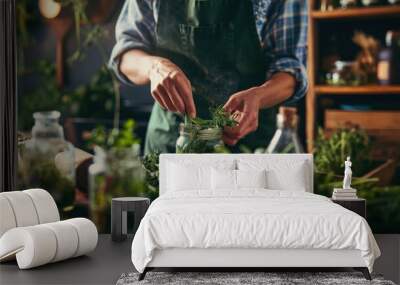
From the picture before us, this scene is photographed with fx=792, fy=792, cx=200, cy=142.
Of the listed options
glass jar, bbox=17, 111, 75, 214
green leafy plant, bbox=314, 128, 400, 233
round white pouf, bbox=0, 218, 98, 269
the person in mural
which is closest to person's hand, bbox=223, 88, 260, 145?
the person in mural

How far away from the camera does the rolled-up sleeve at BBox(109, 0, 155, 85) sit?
8.07 meters

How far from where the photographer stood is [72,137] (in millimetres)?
8164

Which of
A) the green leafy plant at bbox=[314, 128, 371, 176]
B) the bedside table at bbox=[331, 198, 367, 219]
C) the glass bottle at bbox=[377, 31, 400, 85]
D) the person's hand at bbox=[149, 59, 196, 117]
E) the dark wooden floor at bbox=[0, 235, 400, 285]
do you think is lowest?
the dark wooden floor at bbox=[0, 235, 400, 285]

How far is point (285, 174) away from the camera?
739cm

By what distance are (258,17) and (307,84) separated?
84 cm

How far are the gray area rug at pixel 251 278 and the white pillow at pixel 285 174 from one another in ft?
5.32

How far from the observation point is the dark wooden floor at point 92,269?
5.62 metres

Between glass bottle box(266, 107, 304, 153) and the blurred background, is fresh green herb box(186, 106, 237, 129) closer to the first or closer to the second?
the blurred background

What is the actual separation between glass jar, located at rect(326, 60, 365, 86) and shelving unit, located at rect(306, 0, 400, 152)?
6cm

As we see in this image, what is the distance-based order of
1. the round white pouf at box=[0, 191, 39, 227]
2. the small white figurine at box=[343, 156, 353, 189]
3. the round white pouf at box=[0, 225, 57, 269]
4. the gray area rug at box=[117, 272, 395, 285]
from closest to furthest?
the gray area rug at box=[117, 272, 395, 285]
the round white pouf at box=[0, 225, 57, 269]
the round white pouf at box=[0, 191, 39, 227]
the small white figurine at box=[343, 156, 353, 189]

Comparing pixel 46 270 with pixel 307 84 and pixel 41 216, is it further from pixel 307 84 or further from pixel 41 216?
pixel 307 84

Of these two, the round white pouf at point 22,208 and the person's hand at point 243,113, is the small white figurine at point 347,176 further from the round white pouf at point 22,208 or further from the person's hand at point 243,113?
the round white pouf at point 22,208

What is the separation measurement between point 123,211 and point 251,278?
7.11 feet

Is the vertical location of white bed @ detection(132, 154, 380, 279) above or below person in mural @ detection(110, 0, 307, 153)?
below
